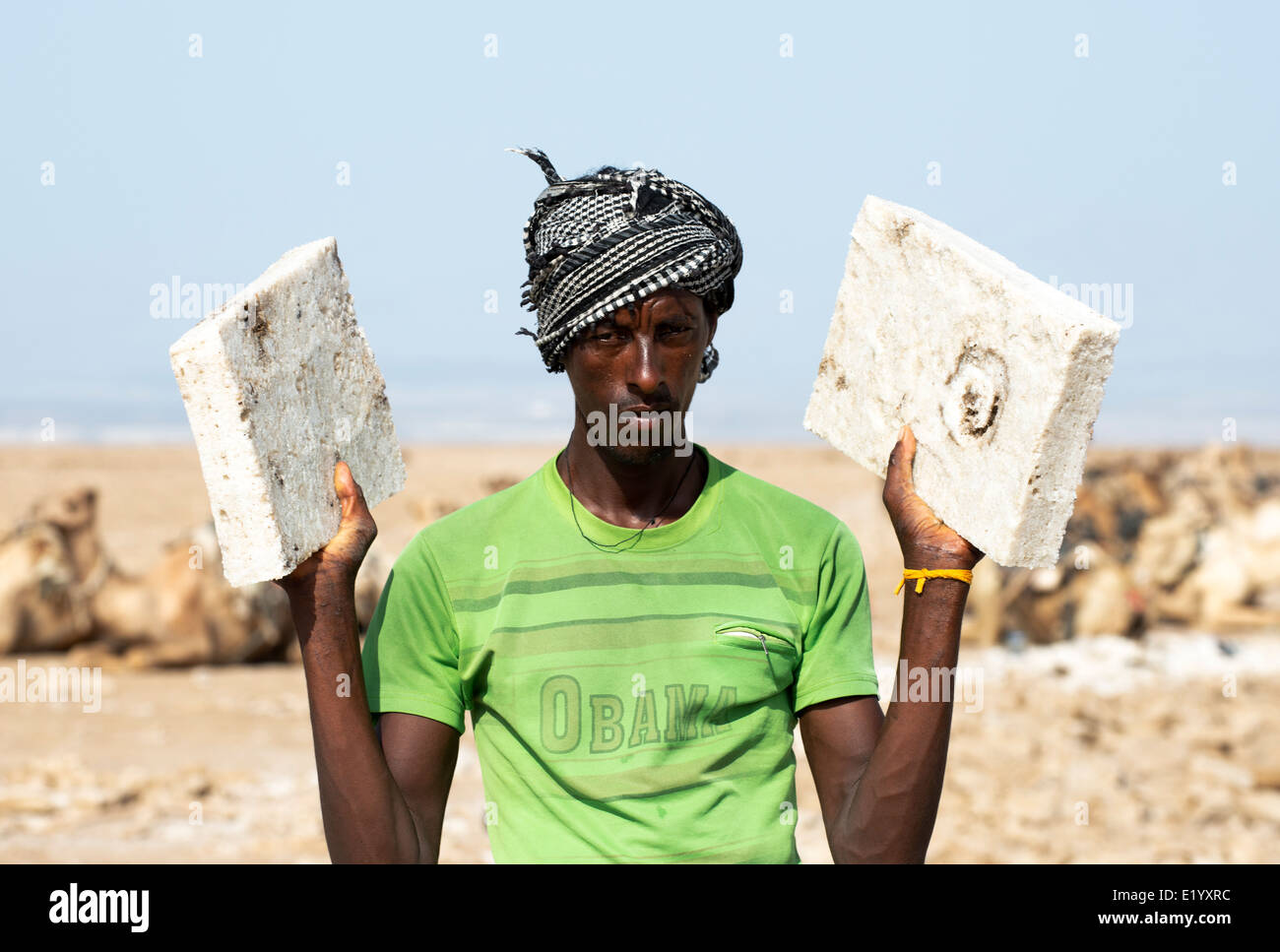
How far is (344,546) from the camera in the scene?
103 inches

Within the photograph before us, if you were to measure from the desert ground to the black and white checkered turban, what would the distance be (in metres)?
4.18

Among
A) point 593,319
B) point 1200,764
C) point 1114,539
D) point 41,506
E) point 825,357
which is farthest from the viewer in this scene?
point 1114,539

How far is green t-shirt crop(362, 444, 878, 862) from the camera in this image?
254 centimetres

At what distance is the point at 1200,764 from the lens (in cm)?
805

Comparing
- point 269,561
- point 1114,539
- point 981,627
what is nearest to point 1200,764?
point 981,627

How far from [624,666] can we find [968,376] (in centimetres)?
95

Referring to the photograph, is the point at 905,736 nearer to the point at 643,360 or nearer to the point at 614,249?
the point at 643,360

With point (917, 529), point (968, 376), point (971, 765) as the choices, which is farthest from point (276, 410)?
point (971, 765)

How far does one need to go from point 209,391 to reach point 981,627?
10.1m

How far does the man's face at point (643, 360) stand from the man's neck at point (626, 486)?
6 centimetres

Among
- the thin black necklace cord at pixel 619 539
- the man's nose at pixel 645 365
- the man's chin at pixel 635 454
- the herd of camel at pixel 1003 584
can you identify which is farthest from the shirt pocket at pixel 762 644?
the herd of camel at pixel 1003 584

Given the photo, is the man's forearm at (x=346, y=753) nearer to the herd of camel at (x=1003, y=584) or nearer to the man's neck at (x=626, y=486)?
the man's neck at (x=626, y=486)

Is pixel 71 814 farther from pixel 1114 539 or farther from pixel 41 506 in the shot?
pixel 1114 539

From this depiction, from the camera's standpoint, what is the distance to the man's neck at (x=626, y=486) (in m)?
2.77
